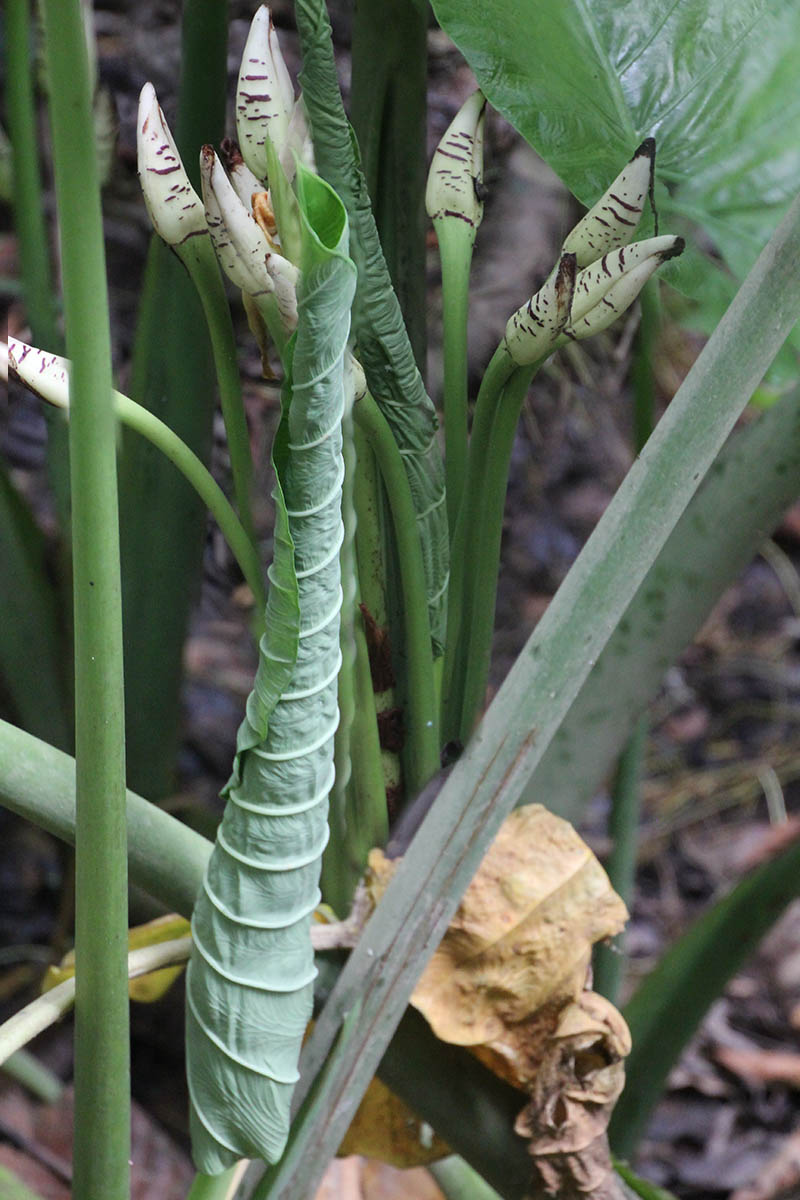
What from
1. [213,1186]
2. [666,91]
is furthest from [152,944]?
[666,91]

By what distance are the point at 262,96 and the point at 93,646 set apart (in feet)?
0.46

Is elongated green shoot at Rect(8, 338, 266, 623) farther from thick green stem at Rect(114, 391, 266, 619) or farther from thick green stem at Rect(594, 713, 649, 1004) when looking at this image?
thick green stem at Rect(594, 713, 649, 1004)

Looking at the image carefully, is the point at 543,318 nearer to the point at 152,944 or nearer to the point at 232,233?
the point at 232,233

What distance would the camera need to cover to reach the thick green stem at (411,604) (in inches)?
10.9

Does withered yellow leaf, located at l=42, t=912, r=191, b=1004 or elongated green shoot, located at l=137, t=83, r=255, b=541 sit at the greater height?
elongated green shoot, located at l=137, t=83, r=255, b=541

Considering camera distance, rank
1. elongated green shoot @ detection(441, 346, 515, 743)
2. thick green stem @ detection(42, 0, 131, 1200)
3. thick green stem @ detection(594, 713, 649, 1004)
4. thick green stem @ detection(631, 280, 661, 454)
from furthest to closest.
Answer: thick green stem @ detection(594, 713, 649, 1004) → thick green stem @ detection(631, 280, 661, 454) → elongated green shoot @ detection(441, 346, 515, 743) → thick green stem @ detection(42, 0, 131, 1200)

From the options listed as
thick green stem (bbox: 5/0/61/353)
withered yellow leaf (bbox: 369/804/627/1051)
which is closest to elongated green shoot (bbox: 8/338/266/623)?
withered yellow leaf (bbox: 369/804/627/1051)

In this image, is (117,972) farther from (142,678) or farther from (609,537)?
(142,678)

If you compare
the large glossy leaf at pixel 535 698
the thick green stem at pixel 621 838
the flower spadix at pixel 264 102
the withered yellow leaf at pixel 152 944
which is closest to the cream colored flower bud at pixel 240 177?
the flower spadix at pixel 264 102

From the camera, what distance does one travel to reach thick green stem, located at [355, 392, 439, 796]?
0.28 meters

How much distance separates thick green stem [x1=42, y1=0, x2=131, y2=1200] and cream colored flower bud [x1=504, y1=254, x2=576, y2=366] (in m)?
0.11

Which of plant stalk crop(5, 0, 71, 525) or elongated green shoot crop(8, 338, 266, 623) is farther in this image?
plant stalk crop(5, 0, 71, 525)

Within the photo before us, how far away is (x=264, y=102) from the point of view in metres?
0.25

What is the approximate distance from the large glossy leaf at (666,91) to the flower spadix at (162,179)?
8 centimetres
